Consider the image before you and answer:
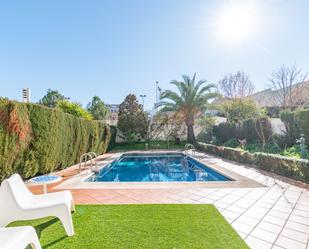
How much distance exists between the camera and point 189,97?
2231 centimetres

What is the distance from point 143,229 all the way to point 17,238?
2.10 metres

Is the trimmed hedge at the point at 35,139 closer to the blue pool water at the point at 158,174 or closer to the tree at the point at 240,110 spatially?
the blue pool water at the point at 158,174

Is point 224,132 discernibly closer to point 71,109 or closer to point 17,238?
point 71,109

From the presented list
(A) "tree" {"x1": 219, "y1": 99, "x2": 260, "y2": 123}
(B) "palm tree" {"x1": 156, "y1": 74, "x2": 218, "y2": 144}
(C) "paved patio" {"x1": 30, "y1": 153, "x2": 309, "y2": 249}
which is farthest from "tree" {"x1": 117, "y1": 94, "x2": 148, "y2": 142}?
(C) "paved patio" {"x1": 30, "y1": 153, "x2": 309, "y2": 249}

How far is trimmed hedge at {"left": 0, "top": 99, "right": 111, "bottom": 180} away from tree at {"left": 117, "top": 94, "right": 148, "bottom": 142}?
37.8 ft

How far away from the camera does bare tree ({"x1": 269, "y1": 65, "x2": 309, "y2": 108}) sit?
21.4 m

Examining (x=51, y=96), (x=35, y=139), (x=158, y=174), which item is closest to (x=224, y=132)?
(x=158, y=174)

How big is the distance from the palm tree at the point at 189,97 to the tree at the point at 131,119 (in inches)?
131

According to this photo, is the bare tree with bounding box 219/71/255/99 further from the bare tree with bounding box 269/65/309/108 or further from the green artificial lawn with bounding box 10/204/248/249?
the green artificial lawn with bounding box 10/204/248/249

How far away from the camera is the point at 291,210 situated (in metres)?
4.82

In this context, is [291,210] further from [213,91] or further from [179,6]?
[213,91]

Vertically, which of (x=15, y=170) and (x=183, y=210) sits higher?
(x=15, y=170)

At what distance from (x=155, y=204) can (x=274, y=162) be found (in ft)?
21.0

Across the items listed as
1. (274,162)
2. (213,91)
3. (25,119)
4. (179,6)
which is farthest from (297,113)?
(25,119)
